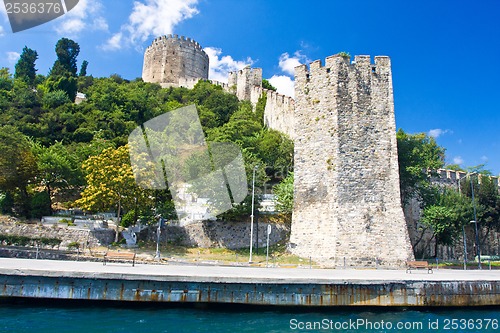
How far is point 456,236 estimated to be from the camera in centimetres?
2567

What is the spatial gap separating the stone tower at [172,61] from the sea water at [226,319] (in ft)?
181

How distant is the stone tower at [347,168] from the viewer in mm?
19094

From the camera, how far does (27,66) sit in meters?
55.5

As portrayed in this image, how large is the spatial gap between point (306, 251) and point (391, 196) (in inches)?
206

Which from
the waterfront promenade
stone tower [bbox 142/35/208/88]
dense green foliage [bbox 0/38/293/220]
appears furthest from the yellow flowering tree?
stone tower [bbox 142/35/208/88]

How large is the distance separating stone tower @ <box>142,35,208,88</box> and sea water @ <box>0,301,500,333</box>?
55035mm

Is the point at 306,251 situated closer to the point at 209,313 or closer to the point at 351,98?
the point at 351,98

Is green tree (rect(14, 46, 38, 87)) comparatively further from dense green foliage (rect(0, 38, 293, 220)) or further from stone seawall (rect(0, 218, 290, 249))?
stone seawall (rect(0, 218, 290, 249))

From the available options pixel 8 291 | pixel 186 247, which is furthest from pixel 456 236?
pixel 8 291

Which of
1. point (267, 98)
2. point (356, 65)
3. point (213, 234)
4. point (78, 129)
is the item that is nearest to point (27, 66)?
point (78, 129)

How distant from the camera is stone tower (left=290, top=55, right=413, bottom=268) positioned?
19.1 meters

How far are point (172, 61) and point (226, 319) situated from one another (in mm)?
59773

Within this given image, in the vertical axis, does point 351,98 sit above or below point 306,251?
above

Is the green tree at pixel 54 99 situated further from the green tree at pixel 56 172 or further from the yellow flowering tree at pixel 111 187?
the yellow flowering tree at pixel 111 187
